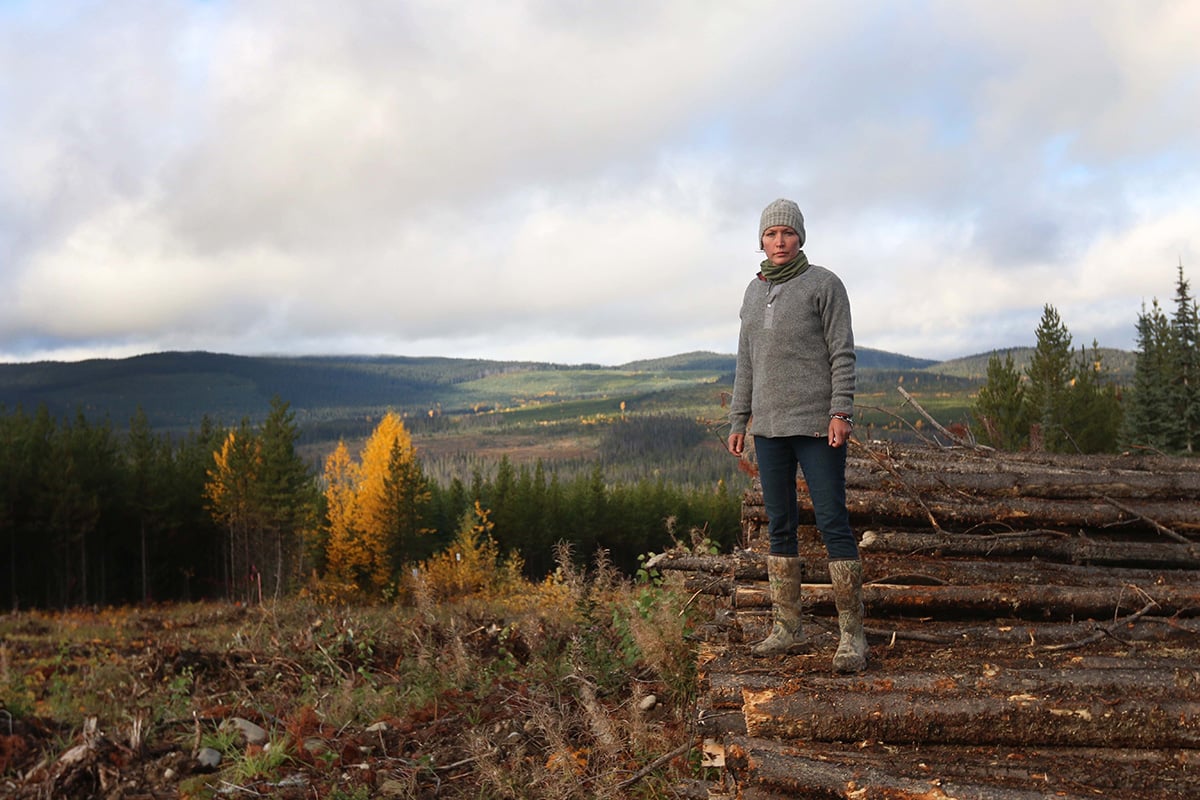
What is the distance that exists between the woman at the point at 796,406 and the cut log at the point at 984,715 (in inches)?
27.8

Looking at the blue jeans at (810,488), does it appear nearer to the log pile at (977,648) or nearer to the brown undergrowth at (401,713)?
the log pile at (977,648)

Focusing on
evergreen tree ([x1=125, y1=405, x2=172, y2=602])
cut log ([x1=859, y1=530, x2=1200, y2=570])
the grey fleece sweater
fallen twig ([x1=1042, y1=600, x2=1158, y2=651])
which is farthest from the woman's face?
evergreen tree ([x1=125, y1=405, x2=172, y2=602])

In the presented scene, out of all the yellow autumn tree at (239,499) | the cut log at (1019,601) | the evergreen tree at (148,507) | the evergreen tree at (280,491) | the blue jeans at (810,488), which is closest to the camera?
the blue jeans at (810,488)

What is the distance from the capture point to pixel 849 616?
14.0ft

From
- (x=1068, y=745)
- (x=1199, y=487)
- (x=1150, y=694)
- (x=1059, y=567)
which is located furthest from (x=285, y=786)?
(x=1199, y=487)

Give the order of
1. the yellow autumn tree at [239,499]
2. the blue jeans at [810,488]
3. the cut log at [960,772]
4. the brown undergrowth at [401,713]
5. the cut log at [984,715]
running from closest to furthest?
1. the cut log at [960,772]
2. the cut log at [984,715]
3. the blue jeans at [810,488]
4. the brown undergrowth at [401,713]
5. the yellow autumn tree at [239,499]

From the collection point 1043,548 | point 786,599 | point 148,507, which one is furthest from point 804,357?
point 148,507

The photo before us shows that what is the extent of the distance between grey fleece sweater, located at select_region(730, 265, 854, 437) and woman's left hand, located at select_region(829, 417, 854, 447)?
0.07 meters

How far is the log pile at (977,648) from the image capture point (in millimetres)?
3312

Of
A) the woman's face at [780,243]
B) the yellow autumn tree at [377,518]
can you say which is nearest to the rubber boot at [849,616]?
the woman's face at [780,243]

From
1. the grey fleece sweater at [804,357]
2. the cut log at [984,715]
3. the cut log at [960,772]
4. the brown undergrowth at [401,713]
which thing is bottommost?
the brown undergrowth at [401,713]

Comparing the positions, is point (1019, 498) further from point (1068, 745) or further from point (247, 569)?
point (247, 569)

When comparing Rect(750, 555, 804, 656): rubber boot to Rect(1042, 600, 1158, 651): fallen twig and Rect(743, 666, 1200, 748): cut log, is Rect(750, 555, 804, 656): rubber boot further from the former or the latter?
Rect(1042, 600, 1158, 651): fallen twig

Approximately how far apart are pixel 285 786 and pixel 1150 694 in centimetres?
554
